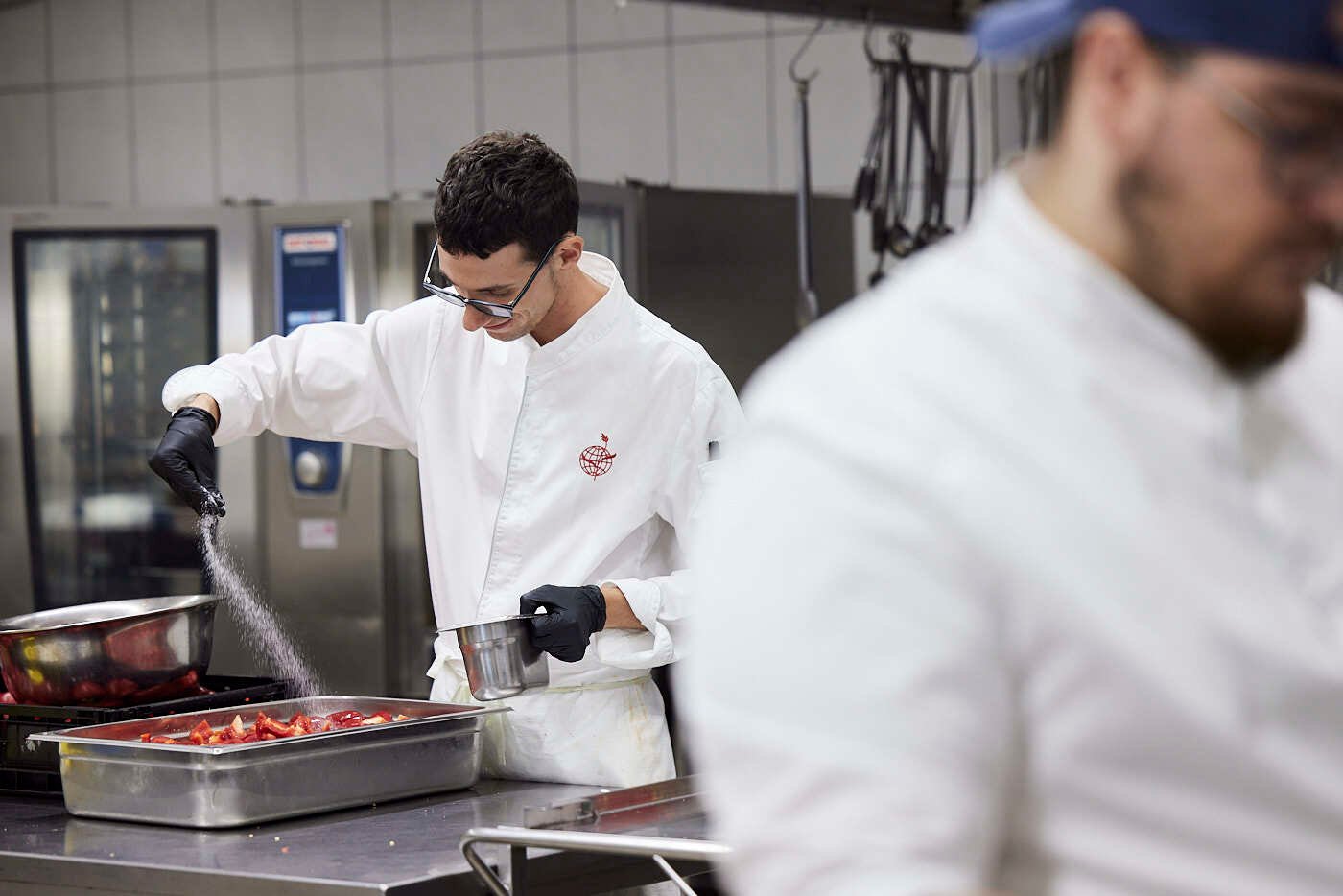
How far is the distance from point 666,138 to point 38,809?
2.85 meters

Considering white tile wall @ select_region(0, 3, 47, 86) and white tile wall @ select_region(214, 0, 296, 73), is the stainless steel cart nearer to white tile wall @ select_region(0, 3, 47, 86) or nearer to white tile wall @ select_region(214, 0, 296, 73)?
white tile wall @ select_region(214, 0, 296, 73)

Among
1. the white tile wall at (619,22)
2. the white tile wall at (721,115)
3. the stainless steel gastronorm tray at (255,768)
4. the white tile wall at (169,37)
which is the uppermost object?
the white tile wall at (169,37)

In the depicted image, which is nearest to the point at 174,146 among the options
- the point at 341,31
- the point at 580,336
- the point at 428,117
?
the point at 341,31

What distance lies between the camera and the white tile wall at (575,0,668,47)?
452 cm

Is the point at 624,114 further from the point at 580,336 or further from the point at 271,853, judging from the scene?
the point at 271,853

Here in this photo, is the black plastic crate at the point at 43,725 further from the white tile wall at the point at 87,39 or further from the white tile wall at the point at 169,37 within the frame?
the white tile wall at the point at 87,39

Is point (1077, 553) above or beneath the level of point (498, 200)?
beneath

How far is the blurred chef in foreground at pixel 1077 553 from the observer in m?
0.65

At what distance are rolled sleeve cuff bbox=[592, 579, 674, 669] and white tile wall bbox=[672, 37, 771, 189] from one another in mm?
2447

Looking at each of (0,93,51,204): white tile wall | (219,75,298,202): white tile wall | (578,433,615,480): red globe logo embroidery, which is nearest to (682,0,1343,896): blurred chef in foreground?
(578,433,615,480): red globe logo embroidery

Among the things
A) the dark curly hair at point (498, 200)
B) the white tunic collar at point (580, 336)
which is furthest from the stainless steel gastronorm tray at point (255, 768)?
the dark curly hair at point (498, 200)

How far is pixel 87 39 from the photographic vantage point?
200 inches

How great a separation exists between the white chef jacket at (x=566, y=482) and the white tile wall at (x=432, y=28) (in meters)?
2.55

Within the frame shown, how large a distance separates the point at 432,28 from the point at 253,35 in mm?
597
